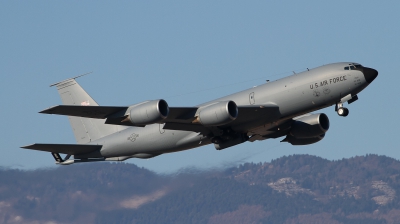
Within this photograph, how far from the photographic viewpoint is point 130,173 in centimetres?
12612

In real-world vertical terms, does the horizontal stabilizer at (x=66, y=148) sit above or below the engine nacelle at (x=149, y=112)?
below

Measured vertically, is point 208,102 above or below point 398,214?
above

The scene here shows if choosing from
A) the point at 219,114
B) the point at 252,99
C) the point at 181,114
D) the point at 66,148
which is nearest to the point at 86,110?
the point at 181,114

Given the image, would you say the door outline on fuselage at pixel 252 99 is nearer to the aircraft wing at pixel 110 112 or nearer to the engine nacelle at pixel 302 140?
the aircraft wing at pixel 110 112

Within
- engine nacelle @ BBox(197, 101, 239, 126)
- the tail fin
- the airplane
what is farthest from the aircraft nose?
the tail fin

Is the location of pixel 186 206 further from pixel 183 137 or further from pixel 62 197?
pixel 183 137

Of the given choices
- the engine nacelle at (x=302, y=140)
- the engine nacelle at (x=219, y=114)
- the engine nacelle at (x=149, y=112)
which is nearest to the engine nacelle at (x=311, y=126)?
the engine nacelle at (x=302, y=140)

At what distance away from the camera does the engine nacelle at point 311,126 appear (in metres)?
50.4

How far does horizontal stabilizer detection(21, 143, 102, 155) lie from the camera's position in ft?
156

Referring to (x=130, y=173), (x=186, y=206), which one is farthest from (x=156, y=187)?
(x=186, y=206)

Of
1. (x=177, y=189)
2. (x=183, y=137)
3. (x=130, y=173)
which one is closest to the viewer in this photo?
(x=183, y=137)

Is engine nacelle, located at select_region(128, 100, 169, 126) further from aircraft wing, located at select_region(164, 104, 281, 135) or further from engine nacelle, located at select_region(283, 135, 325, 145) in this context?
engine nacelle, located at select_region(283, 135, 325, 145)

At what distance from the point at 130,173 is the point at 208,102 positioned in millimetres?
80455

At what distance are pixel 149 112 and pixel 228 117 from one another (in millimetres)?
4569
